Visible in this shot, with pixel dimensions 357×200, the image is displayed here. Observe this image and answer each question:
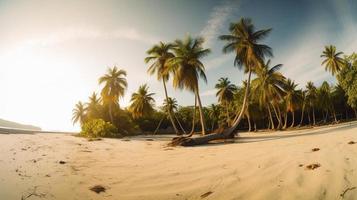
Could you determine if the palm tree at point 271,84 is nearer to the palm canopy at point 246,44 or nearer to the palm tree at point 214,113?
the palm canopy at point 246,44

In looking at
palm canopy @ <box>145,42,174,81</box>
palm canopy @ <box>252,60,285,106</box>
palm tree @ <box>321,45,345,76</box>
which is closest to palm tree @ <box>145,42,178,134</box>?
palm canopy @ <box>145,42,174,81</box>

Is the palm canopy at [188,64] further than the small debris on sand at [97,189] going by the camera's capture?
Yes

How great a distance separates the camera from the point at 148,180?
5.42 meters

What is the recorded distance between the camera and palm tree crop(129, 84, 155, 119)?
152ft

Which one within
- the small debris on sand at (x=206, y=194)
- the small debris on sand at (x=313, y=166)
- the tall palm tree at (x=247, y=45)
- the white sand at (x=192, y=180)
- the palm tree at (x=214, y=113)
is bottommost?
the small debris on sand at (x=206, y=194)

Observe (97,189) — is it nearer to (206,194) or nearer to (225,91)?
(206,194)

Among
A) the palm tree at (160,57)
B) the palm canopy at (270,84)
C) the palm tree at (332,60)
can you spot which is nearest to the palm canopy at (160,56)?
the palm tree at (160,57)

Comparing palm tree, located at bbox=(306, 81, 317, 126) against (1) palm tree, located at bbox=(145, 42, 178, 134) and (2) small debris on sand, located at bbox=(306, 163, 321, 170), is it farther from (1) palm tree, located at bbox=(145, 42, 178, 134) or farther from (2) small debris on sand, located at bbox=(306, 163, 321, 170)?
(2) small debris on sand, located at bbox=(306, 163, 321, 170)

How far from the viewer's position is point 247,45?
23.1 m

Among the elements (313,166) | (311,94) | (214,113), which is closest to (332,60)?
(311,94)

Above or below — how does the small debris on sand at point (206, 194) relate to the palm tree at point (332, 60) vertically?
below

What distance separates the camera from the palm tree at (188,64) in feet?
78.0

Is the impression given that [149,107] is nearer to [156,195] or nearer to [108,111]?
[108,111]

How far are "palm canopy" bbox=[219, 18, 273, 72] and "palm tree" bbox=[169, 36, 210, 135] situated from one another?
2702 millimetres
